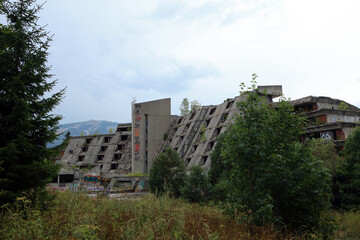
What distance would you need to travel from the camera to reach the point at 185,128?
55.5 metres

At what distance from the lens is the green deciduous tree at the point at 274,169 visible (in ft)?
34.4

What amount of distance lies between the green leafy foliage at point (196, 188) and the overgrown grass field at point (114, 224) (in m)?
13.4

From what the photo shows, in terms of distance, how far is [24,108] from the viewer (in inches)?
430

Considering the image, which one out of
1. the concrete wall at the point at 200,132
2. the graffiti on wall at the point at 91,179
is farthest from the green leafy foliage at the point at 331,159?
the graffiti on wall at the point at 91,179

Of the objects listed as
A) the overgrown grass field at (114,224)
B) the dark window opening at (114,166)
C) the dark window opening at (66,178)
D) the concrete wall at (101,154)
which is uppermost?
the concrete wall at (101,154)

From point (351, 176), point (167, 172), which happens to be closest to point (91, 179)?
point (167, 172)

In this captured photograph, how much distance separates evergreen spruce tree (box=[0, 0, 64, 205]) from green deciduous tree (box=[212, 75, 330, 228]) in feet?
23.4

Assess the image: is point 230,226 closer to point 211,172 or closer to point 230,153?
point 230,153

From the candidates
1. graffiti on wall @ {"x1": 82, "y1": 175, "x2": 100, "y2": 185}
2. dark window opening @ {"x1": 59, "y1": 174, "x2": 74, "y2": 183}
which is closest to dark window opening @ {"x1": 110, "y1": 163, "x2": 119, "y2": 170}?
dark window opening @ {"x1": 59, "y1": 174, "x2": 74, "y2": 183}

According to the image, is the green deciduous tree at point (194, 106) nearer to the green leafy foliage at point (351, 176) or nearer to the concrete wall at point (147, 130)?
the concrete wall at point (147, 130)

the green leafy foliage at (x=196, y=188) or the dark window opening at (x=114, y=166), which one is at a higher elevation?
the dark window opening at (x=114, y=166)

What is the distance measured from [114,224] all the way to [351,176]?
861 inches

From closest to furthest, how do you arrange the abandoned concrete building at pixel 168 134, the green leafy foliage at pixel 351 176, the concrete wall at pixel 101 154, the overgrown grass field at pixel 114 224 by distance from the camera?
the overgrown grass field at pixel 114 224
the green leafy foliage at pixel 351 176
the abandoned concrete building at pixel 168 134
the concrete wall at pixel 101 154

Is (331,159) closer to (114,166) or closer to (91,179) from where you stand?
(91,179)
